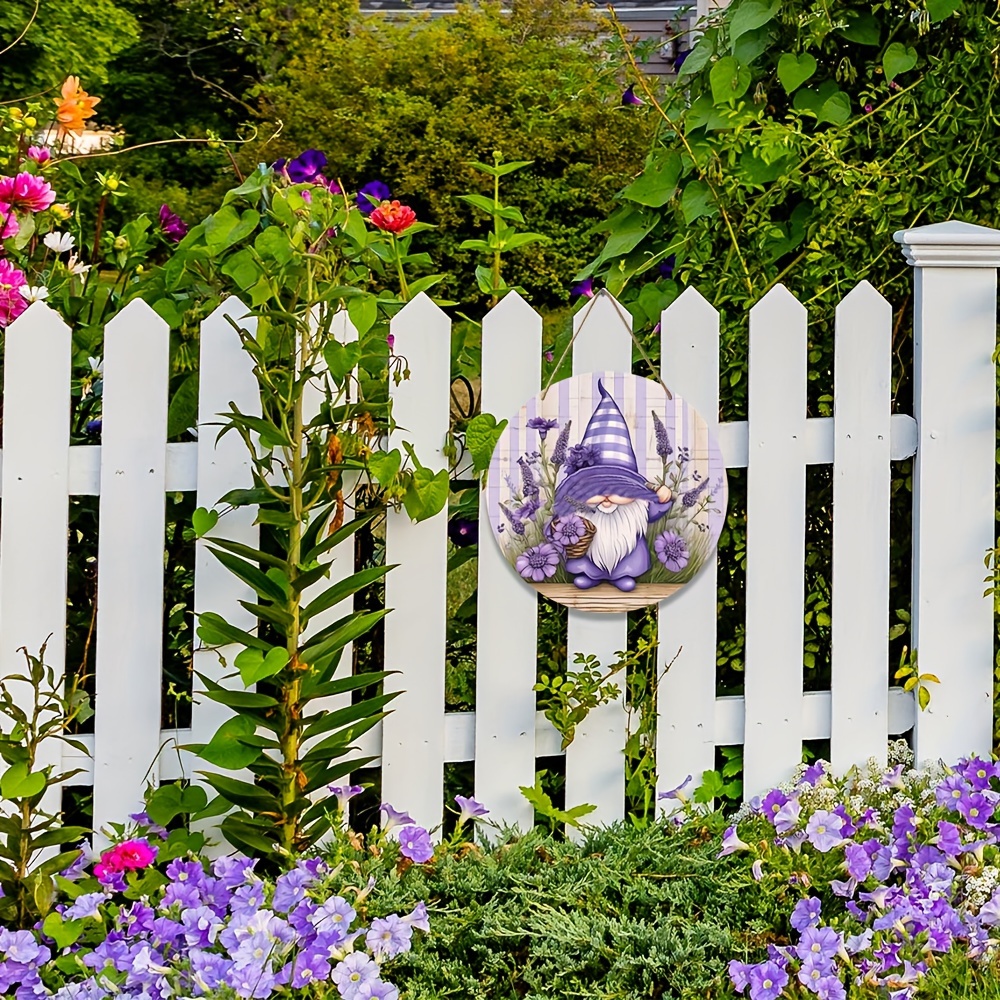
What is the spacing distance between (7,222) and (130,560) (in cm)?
64

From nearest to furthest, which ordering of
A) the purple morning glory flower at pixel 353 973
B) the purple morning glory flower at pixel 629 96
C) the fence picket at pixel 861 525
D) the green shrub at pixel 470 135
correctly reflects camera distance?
1. the purple morning glory flower at pixel 353 973
2. the fence picket at pixel 861 525
3. the purple morning glory flower at pixel 629 96
4. the green shrub at pixel 470 135

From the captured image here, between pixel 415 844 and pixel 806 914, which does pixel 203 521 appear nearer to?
pixel 415 844

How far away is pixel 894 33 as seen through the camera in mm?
2449

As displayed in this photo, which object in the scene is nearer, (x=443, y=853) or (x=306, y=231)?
(x=306, y=231)

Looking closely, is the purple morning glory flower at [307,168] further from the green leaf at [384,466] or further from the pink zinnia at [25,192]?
the green leaf at [384,466]

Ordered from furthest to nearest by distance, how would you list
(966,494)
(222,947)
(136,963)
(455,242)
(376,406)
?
1. (455,242)
2. (966,494)
3. (376,406)
4. (222,947)
5. (136,963)

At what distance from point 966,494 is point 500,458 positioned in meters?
0.89

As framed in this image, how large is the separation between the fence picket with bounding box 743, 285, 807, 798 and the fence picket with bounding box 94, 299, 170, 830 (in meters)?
1.04

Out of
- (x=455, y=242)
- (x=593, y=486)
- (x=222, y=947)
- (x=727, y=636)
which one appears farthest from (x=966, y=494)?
(x=455, y=242)

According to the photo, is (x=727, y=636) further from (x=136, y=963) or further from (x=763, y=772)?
A: (x=136, y=963)

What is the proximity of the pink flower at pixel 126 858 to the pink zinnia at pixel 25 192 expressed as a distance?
110 cm

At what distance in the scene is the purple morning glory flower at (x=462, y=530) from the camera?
7.71 ft

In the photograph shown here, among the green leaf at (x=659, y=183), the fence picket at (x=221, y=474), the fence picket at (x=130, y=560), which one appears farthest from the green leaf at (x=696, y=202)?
the fence picket at (x=130, y=560)

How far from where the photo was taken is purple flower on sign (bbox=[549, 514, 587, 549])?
229 cm
